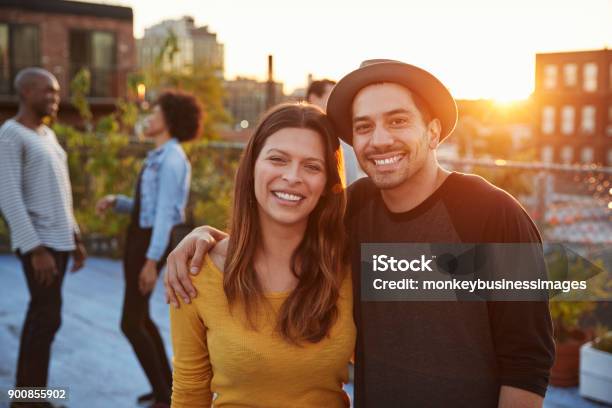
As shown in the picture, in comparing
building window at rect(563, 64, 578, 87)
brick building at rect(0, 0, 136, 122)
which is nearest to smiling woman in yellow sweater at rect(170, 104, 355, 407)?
brick building at rect(0, 0, 136, 122)

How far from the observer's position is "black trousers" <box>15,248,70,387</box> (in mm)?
3928

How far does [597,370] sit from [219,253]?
3165mm

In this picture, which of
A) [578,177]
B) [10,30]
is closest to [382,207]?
[578,177]

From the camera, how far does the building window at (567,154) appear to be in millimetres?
45844

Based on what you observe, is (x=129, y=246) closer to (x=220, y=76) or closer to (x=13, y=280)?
(x=13, y=280)

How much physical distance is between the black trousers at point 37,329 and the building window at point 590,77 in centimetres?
4476

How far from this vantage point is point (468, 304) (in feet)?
6.18

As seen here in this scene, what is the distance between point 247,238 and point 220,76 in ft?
129

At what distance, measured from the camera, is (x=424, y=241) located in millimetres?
1984

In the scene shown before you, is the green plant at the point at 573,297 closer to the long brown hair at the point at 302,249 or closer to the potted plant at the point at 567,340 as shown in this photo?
the potted plant at the point at 567,340

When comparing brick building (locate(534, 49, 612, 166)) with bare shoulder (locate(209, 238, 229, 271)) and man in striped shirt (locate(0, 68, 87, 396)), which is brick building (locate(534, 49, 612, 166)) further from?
bare shoulder (locate(209, 238, 229, 271))

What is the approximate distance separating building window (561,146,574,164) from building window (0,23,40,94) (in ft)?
119

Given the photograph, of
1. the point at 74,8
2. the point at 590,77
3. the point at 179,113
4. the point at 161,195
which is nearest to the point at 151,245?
the point at 161,195

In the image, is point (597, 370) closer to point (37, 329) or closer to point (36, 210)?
point (37, 329)
